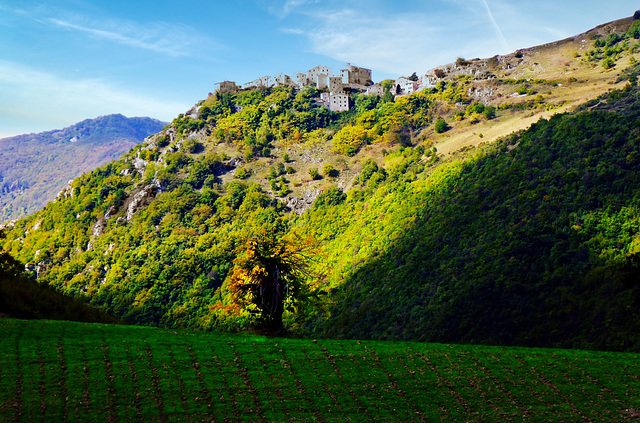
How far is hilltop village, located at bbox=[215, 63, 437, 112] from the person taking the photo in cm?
8744

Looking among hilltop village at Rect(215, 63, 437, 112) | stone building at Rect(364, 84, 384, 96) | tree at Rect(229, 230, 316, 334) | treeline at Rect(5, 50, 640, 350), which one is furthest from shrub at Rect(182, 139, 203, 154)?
tree at Rect(229, 230, 316, 334)

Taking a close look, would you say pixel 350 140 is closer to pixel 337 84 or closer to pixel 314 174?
pixel 314 174

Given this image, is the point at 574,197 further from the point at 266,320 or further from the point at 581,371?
the point at 266,320

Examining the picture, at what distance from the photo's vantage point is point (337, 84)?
3957 inches

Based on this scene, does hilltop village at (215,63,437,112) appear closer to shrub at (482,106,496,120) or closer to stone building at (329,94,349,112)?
stone building at (329,94,349,112)

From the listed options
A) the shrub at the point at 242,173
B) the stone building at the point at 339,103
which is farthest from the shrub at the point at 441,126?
the shrub at the point at 242,173

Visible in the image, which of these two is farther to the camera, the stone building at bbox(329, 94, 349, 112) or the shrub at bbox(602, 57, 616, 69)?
the stone building at bbox(329, 94, 349, 112)

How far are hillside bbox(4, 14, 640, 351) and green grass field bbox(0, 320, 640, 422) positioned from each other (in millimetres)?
8607

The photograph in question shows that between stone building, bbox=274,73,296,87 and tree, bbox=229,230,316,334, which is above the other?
stone building, bbox=274,73,296,87

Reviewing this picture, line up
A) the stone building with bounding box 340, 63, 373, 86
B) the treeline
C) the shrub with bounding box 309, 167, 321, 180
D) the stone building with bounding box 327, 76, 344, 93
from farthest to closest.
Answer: the stone building with bounding box 340, 63, 373, 86 → the stone building with bounding box 327, 76, 344, 93 → the shrub with bounding box 309, 167, 321, 180 → the treeline

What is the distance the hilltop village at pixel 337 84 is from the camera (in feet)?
287

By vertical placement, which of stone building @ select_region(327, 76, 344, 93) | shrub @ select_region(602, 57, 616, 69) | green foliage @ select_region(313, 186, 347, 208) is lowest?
green foliage @ select_region(313, 186, 347, 208)

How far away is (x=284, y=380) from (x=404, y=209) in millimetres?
36563

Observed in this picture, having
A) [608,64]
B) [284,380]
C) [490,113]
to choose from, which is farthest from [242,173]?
[284,380]
